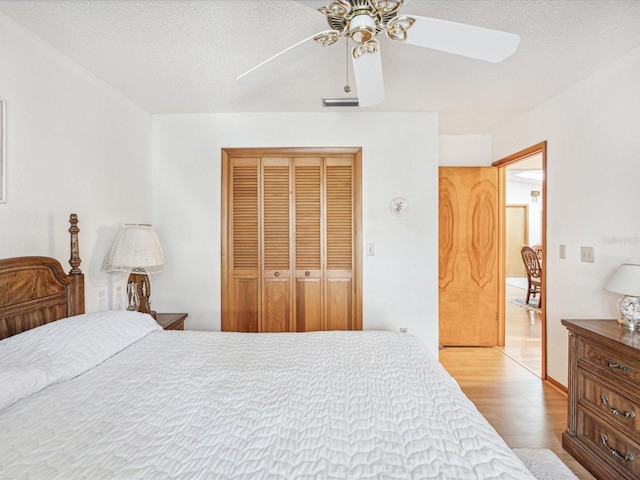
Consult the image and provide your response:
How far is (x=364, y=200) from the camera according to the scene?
3.17 meters

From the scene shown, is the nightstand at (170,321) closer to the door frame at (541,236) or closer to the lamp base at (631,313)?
the lamp base at (631,313)

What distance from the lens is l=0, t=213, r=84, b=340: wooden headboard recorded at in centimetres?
162

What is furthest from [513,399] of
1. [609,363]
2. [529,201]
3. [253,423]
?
[529,201]

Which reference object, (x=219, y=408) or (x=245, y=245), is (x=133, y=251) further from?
(x=219, y=408)

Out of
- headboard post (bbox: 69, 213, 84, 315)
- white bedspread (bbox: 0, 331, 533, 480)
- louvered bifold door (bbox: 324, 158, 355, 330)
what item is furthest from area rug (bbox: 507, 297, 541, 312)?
headboard post (bbox: 69, 213, 84, 315)

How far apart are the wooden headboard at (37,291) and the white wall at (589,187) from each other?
11.5 feet

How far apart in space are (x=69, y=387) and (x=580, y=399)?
8.64ft

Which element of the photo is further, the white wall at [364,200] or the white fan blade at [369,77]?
the white wall at [364,200]

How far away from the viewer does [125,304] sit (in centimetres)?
281

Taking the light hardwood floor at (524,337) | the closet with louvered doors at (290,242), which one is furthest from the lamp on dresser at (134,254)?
the light hardwood floor at (524,337)

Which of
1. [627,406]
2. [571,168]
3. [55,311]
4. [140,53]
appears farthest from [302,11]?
[627,406]

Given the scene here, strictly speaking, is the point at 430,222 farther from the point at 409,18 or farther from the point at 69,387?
the point at 69,387

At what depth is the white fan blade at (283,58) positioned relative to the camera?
148 cm

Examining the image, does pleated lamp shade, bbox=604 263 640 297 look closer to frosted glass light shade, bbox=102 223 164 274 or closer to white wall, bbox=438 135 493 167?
white wall, bbox=438 135 493 167
